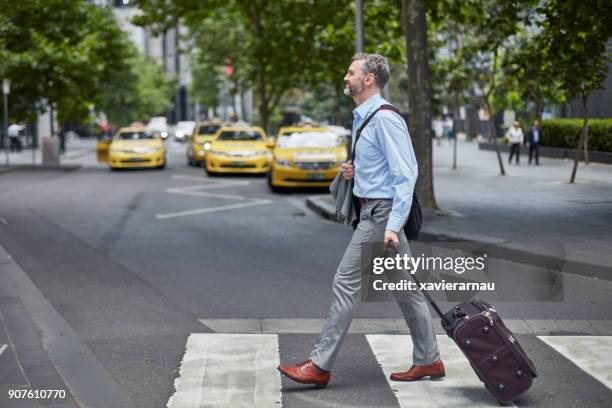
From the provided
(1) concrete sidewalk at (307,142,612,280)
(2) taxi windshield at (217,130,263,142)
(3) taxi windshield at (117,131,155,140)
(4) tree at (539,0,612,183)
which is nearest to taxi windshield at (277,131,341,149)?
(1) concrete sidewalk at (307,142,612,280)

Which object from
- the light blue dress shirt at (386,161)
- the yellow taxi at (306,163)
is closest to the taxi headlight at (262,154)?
the yellow taxi at (306,163)

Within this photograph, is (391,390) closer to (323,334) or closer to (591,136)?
(323,334)

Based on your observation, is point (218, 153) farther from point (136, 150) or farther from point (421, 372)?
point (421, 372)

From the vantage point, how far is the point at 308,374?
564 centimetres

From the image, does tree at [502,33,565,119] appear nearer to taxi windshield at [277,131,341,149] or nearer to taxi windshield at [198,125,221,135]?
taxi windshield at [277,131,341,149]

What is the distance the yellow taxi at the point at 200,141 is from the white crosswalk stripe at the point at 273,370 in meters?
26.2

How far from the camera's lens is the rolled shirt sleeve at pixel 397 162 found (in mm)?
5445

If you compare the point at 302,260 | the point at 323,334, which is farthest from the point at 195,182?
the point at 323,334

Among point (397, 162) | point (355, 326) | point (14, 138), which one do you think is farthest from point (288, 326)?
point (14, 138)

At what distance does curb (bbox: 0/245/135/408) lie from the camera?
547cm

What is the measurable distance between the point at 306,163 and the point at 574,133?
1418 cm

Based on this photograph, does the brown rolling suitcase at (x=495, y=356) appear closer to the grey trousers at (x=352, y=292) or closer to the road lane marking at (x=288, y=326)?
the grey trousers at (x=352, y=292)

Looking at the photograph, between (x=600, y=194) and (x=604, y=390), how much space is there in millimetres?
13577

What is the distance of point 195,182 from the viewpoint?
26.3m
